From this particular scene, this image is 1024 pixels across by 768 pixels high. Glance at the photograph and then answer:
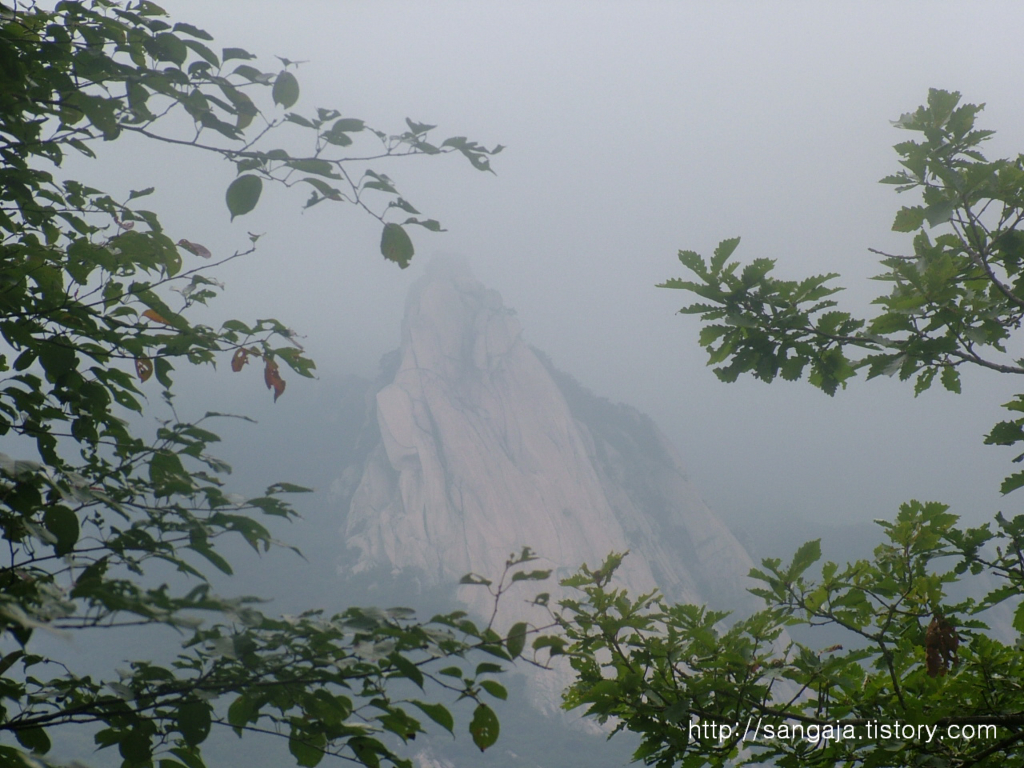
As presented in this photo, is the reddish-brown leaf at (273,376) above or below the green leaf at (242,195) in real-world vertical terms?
below

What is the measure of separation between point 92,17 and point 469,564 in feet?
177

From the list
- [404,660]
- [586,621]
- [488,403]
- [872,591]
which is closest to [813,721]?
[872,591]

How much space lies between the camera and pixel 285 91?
6.66 feet

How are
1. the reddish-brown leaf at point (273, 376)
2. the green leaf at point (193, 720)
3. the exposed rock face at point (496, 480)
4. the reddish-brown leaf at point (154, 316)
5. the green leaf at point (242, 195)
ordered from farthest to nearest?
1. the exposed rock face at point (496, 480)
2. the reddish-brown leaf at point (273, 376)
3. the reddish-brown leaf at point (154, 316)
4. the green leaf at point (242, 195)
5. the green leaf at point (193, 720)

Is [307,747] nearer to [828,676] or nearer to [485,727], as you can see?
[485,727]

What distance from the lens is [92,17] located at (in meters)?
2.17

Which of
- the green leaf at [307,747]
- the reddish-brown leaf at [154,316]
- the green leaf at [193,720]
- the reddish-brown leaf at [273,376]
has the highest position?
the reddish-brown leaf at [154,316]

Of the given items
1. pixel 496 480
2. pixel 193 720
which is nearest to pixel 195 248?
pixel 193 720

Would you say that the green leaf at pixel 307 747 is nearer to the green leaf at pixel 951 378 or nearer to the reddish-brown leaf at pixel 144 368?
the reddish-brown leaf at pixel 144 368

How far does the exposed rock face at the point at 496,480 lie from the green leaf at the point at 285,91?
4813cm

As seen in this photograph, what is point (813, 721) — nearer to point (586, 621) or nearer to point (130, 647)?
point (586, 621)

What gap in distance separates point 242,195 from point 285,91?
397 millimetres

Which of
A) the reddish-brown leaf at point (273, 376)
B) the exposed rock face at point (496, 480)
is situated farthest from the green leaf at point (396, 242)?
the exposed rock face at point (496, 480)

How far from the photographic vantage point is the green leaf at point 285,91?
2.03 meters
